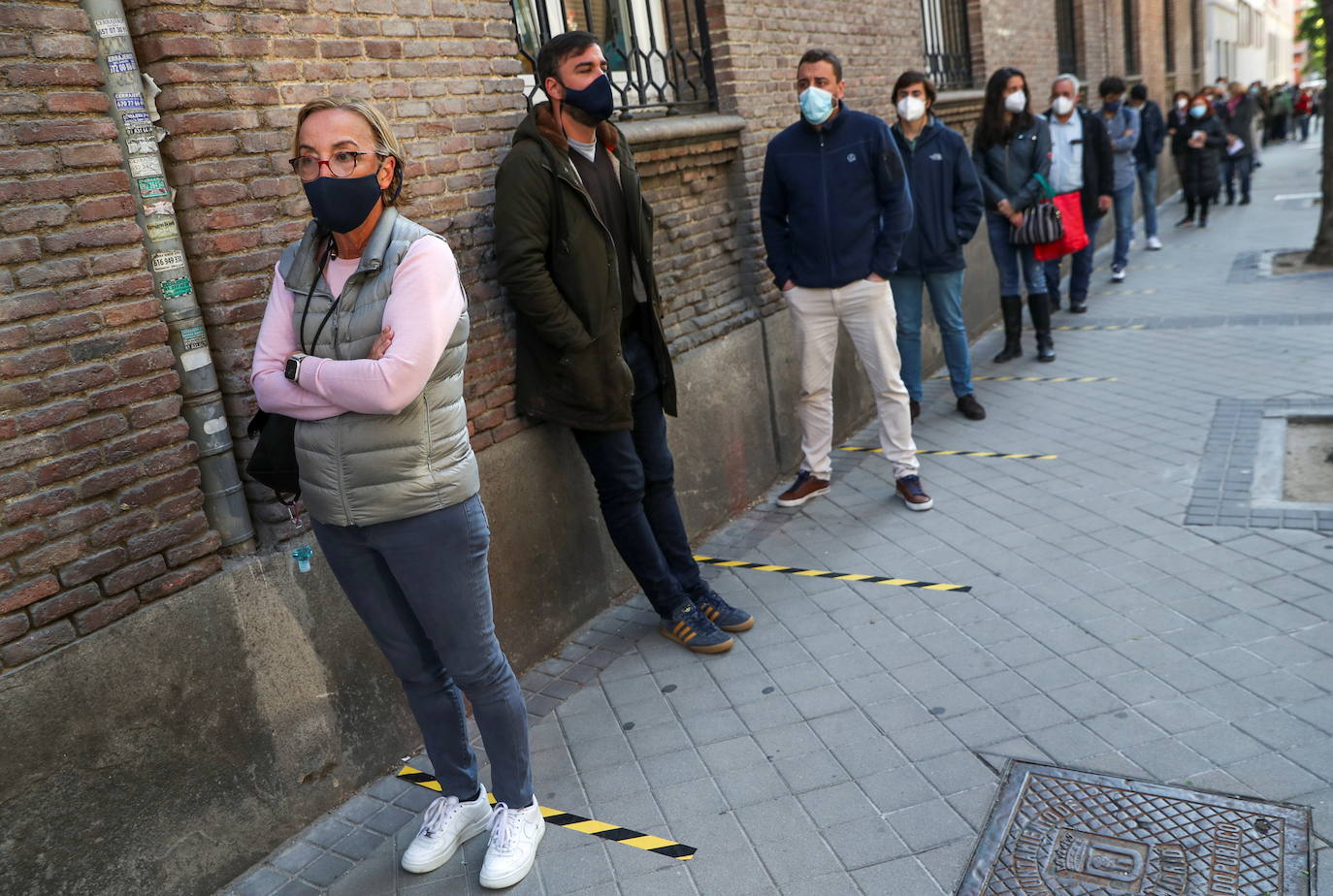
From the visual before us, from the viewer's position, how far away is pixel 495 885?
302 centimetres

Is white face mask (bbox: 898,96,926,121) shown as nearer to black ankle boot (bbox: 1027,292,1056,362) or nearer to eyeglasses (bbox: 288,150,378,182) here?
black ankle boot (bbox: 1027,292,1056,362)

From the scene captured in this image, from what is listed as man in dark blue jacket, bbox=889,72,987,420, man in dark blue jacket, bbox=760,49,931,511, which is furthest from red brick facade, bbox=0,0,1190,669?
man in dark blue jacket, bbox=889,72,987,420

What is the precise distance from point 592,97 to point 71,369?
196 centimetres

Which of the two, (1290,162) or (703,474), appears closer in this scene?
(703,474)

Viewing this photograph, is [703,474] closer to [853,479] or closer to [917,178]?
[853,479]

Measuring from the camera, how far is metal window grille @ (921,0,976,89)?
947 centimetres

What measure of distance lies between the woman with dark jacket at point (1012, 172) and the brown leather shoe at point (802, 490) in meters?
3.28

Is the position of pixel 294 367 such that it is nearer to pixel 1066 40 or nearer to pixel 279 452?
pixel 279 452

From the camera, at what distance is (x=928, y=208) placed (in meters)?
6.61

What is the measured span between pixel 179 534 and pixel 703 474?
2.98 m

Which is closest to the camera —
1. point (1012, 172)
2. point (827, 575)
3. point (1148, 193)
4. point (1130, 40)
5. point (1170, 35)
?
point (827, 575)

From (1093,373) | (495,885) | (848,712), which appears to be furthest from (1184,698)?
(1093,373)

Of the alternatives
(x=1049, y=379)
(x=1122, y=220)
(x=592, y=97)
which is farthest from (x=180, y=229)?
(x=1122, y=220)

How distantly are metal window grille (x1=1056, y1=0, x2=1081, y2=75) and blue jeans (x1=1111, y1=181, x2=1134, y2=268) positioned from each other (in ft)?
10.1
